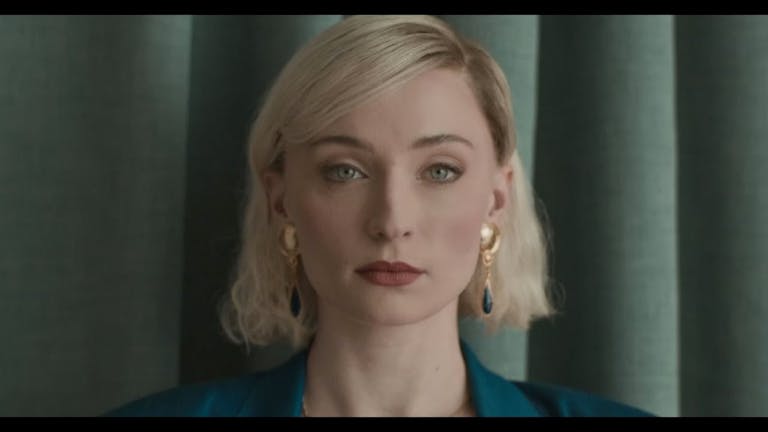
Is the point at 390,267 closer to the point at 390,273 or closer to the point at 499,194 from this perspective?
the point at 390,273

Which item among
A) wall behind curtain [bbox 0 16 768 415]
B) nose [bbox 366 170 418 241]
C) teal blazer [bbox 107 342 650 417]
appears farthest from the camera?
wall behind curtain [bbox 0 16 768 415]

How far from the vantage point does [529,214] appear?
1.31 meters

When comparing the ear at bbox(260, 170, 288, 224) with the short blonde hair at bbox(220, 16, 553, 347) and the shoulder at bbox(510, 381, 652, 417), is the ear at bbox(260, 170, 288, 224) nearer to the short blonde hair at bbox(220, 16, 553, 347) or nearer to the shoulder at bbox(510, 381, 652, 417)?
the short blonde hair at bbox(220, 16, 553, 347)

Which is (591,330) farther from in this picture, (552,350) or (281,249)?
(281,249)

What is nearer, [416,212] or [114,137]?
[416,212]

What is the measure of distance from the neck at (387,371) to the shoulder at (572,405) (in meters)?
0.10

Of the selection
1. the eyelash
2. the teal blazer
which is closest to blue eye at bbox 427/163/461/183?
the eyelash

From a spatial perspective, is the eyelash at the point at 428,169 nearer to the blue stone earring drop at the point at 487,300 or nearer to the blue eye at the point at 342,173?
the blue eye at the point at 342,173

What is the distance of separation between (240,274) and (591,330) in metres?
0.50

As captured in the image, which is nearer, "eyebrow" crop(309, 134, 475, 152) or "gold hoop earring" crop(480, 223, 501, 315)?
"eyebrow" crop(309, 134, 475, 152)

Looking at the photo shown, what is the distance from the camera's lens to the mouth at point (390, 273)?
3.51ft

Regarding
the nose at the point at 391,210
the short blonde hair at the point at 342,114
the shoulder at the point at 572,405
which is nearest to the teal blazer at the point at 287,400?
the shoulder at the point at 572,405

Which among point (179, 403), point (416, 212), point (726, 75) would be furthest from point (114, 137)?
point (726, 75)

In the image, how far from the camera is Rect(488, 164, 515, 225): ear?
46.6 inches
